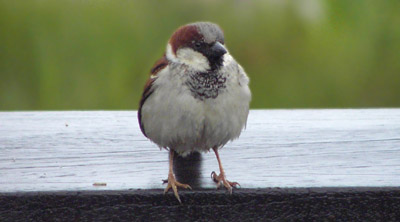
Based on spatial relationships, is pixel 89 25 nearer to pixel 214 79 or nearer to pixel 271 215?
pixel 214 79

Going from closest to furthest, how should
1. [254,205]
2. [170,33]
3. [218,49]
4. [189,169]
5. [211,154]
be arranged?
[254,205] → [218,49] → [189,169] → [211,154] → [170,33]

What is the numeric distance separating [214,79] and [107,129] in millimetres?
533

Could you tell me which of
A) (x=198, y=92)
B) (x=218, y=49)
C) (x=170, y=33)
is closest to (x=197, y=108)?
(x=198, y=92)

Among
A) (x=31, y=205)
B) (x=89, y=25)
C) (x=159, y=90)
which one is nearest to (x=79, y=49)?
(x=89, y=25)

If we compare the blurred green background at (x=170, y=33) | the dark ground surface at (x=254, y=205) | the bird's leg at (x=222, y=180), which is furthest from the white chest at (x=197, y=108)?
the blurred green background at (x=170, y=33)

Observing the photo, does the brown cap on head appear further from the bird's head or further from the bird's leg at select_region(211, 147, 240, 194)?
the bird's leg at select_region(211, 147, 240, 194)

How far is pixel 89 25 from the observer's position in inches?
137

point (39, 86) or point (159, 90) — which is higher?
point (159, 90)

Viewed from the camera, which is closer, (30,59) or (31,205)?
(31,205)

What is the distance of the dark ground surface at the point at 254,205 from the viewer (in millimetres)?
1818

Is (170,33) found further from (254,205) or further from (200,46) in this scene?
(254,205)

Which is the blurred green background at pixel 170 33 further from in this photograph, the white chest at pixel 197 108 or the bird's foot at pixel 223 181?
the bird's foot at pixel 223 181

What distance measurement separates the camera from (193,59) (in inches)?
81.0

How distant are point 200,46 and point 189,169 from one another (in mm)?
333
